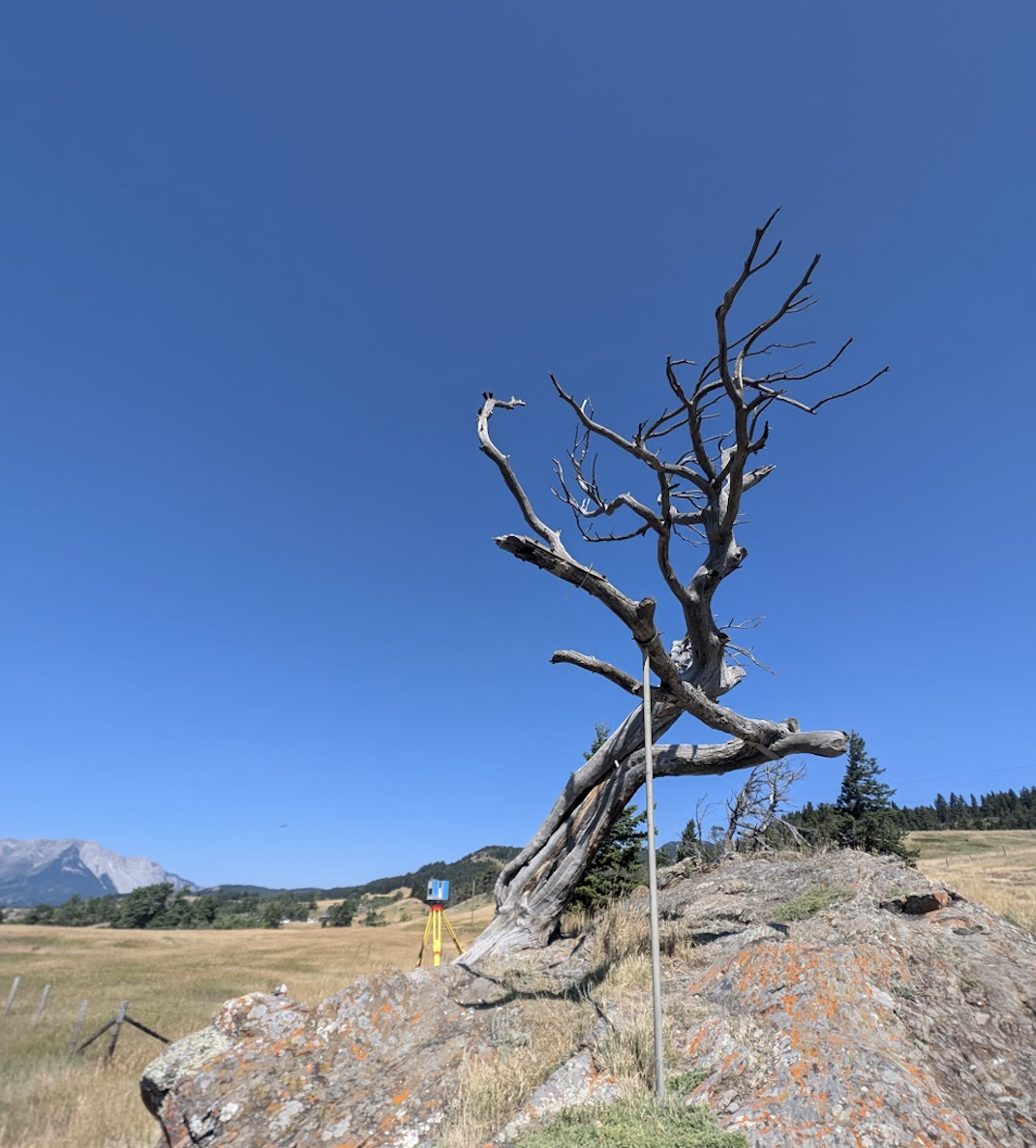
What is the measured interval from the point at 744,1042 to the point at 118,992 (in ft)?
105

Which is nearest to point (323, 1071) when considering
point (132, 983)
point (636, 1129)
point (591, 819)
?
point (636, 1129)

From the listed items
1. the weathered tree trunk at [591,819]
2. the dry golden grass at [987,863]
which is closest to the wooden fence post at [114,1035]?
the weathered tree trunk at [591,819]

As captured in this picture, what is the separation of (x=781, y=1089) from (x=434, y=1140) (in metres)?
2.56

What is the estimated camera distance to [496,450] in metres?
8.35

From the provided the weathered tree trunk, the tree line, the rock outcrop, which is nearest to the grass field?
the rock outcrop

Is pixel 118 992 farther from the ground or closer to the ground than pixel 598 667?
closer to the ground

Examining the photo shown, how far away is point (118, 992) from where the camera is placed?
2662 cm

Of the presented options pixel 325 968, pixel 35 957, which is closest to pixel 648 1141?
pixel 325 968

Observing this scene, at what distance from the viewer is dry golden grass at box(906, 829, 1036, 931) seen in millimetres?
13523

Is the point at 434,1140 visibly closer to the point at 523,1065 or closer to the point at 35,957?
the point at 523,1065

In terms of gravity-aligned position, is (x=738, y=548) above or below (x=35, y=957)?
above

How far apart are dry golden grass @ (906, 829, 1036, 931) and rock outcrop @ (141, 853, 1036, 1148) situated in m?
3.76

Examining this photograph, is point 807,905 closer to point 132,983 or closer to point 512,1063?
point 512,1063

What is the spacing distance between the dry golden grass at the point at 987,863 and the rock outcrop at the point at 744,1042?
3761 millimetres
